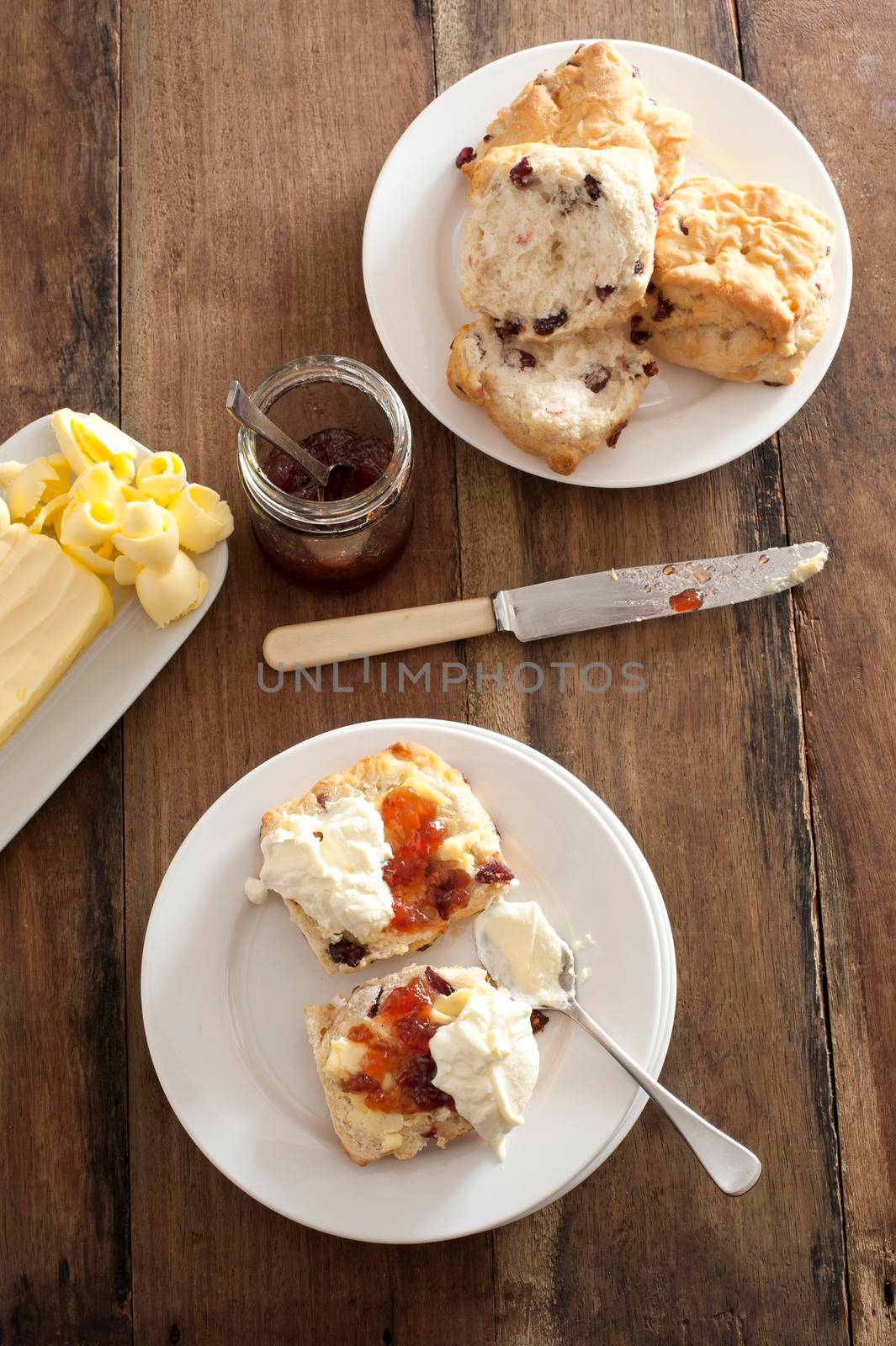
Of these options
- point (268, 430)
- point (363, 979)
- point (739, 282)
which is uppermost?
point (739, 282)

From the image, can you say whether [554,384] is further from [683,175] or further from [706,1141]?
[706,1141]

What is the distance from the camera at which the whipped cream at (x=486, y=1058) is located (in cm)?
190

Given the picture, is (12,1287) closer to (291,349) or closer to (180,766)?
(180,766)

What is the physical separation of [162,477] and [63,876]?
0.90 metres

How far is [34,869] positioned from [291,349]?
131cm

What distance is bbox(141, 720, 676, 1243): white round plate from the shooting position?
6.59 feet

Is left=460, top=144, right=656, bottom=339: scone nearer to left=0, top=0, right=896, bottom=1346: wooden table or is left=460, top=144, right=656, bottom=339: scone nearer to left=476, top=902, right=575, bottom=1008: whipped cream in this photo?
left=0, top=0, right=896, bottom=1346: wooden table

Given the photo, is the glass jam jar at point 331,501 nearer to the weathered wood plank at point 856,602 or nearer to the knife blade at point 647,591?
the knife blade at point 647,591

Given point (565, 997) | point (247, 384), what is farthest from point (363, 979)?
point (247, 384)

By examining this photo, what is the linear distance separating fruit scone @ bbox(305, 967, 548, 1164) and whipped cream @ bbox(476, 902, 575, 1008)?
3.2 inches

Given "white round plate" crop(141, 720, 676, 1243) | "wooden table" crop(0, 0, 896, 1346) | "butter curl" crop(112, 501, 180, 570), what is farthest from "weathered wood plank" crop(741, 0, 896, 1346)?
"butter curl" crop(112, 501, 180, 570)

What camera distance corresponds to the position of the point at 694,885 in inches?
93.1

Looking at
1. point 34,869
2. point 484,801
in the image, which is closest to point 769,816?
point 484,801

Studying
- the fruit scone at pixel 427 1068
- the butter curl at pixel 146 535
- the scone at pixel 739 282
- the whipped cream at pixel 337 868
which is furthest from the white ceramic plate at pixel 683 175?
the fruit scone at pixel 427 1068
